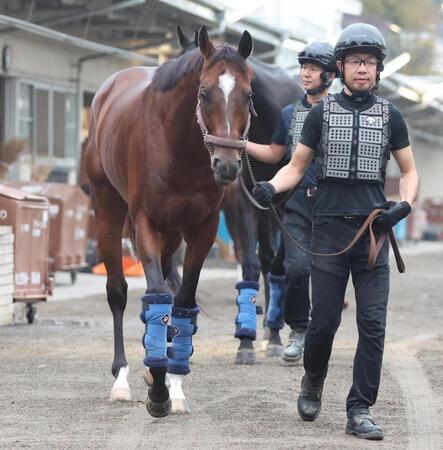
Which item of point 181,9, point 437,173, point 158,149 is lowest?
point 437,173

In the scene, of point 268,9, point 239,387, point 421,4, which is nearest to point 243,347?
point 239,387

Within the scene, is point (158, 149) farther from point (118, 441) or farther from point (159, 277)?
point (118, 441)

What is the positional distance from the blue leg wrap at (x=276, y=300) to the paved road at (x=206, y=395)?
0.40m

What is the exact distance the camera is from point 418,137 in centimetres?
4556

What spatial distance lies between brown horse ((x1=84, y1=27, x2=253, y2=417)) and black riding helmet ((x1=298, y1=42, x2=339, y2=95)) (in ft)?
4.92

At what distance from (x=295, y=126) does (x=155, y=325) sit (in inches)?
90.9

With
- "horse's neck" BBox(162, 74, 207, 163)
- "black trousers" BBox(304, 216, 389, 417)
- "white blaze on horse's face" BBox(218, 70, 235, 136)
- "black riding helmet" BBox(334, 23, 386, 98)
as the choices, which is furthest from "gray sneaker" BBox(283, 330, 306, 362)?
"white blaze on horse's face" BBox(218, 70, 235, 136)

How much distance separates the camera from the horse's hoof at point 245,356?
29.3 feet

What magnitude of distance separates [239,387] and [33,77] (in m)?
14.0

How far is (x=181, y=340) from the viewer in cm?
719

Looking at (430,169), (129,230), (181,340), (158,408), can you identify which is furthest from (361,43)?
(430,169)

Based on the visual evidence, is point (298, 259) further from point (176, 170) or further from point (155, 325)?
point (155, 325)

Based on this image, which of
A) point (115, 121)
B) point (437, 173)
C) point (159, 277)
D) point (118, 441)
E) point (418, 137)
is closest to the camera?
point (118, 441)

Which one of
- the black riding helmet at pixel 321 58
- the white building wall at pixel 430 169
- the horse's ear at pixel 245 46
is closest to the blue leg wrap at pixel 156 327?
the horse's ear at pixel 245 46
